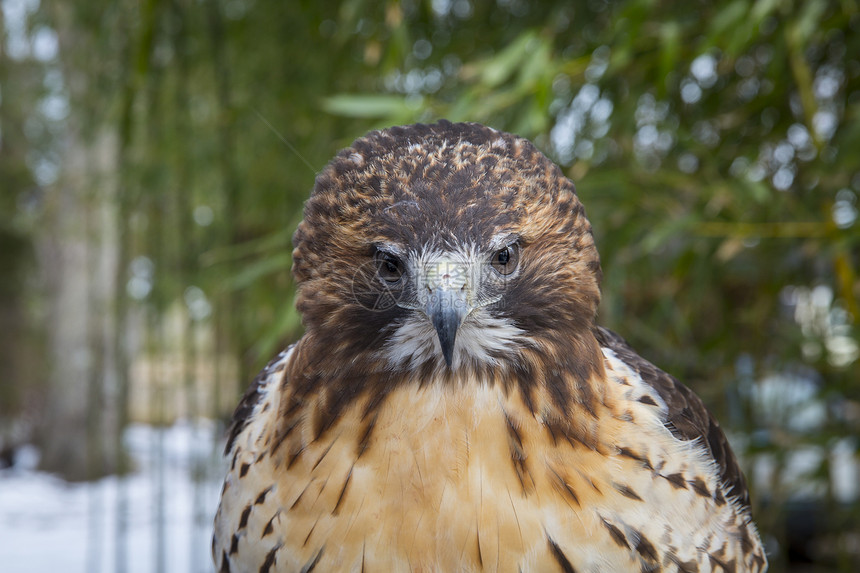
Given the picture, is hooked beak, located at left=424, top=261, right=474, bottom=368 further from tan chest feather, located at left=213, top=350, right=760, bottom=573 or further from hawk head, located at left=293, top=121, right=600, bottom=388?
tan chest feather, located at left=213, top=350, right=760, bottom=573

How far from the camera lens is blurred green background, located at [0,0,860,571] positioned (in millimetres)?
2023

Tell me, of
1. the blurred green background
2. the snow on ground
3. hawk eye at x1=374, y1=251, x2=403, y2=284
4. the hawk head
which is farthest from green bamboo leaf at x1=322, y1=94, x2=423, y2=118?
the snow on ground

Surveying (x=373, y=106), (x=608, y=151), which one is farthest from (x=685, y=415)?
(x=608, y=151)

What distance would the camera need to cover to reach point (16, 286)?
8820mm

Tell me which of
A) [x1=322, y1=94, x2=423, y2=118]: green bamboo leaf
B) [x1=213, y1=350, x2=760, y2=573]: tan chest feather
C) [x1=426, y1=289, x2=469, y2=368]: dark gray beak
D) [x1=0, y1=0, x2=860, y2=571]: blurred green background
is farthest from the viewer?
[x1=0, y1=0, x2=860, y2=571]: blurred green background

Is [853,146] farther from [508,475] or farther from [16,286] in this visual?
[16,286]

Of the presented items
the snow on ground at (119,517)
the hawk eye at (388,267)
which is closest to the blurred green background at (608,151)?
the snow on ground at (119,517)

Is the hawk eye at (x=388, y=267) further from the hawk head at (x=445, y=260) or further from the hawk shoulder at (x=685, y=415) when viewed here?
the hawk shoulder at (x=685, y=415)

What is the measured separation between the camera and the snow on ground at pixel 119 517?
133 inches

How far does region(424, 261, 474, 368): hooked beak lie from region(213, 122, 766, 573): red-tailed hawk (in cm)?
2

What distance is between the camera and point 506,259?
974 millimetres

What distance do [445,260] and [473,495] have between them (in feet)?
1.12

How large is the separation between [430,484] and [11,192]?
8.21m

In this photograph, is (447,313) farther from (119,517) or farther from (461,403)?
(119,517)
